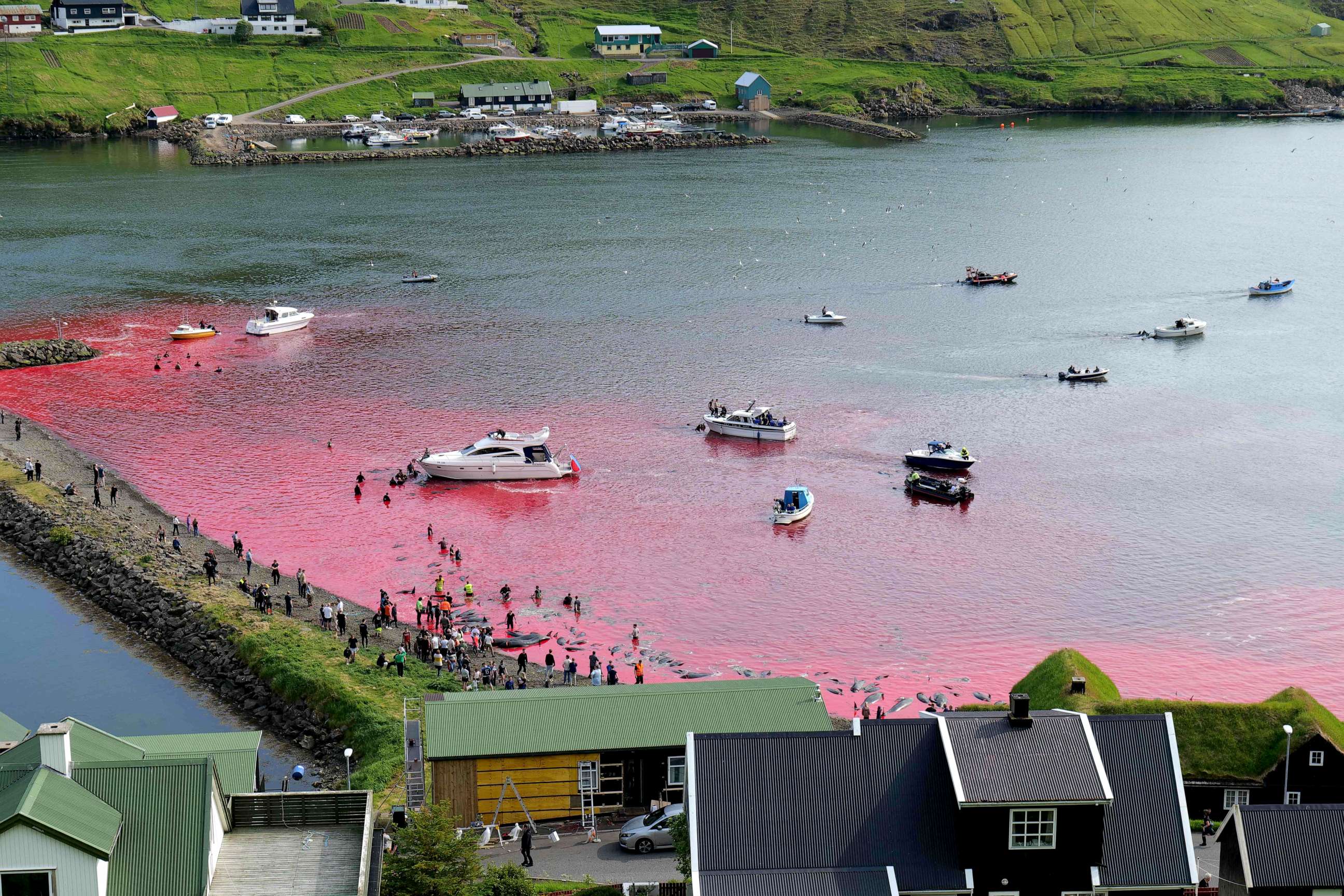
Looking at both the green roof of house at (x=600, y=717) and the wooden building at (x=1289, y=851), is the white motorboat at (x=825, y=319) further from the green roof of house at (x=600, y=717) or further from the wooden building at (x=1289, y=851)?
the wooden building at (x=1289, y=851)

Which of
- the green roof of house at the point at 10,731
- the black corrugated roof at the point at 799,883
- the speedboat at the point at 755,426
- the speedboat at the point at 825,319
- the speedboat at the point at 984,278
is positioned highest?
the speedboat at the point at 984,278

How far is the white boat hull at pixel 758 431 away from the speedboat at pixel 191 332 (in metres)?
40.2

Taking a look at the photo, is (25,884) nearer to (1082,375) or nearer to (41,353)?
(41,353)

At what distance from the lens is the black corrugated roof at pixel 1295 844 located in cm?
3016

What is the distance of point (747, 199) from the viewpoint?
161750 mm

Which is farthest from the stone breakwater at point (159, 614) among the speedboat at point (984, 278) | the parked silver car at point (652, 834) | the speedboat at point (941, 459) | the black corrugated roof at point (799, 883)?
the speedboat at point (984, 278)

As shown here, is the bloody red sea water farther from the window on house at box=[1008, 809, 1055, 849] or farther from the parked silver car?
the window on house at box=[1008, 809, 1055, 849]

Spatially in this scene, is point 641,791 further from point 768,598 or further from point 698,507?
point 698,507

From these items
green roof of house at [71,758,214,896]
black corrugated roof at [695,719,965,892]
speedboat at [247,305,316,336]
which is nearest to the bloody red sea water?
speedboat at [247,305,316,336]

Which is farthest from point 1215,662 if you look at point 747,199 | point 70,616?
point 747,199

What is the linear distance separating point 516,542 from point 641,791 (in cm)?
2852

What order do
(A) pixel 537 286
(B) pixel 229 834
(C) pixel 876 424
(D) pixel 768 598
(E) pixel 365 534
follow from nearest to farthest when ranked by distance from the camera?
(B) pixel 229 834
(D) pixel 768 598
(E) pixel 365 534
(C) pixel 876 424
(A) pixel 537 286

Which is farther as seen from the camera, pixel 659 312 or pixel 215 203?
pixel 215 203

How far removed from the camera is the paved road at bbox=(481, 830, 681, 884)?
36.8 meters
